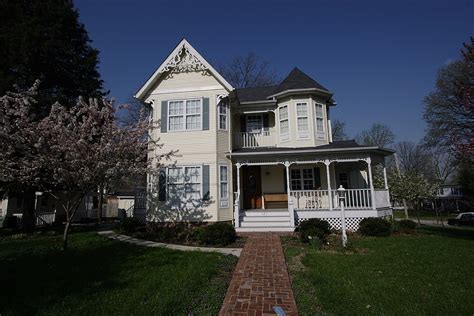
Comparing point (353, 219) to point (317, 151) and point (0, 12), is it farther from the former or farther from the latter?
point (0, 12)

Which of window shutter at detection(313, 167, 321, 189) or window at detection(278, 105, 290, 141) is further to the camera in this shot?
window at detection(278, 105, 290, 141)

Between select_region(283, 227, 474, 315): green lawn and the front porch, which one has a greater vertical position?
the front porch

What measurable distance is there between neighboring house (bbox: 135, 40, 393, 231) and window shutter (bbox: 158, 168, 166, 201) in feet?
0.17

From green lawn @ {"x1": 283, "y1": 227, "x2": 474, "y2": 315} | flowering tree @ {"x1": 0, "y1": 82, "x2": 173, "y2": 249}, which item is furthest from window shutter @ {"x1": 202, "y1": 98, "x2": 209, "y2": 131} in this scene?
green lawn @ {"x1": 283, "y1": 227, "x2": 474, "y2": 315}

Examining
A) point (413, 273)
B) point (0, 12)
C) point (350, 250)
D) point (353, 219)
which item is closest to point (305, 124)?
point (353, 219)

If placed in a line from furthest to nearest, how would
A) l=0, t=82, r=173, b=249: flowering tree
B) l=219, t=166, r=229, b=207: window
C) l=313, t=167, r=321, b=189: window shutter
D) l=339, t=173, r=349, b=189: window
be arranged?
l=339, t=173, r=349, b=189: window, l=313, t=167, r=321, b=189: window shutter, l=219, t=166, r=229, b=207: window, l=0, t=82, r=173, b=249: flowering tree

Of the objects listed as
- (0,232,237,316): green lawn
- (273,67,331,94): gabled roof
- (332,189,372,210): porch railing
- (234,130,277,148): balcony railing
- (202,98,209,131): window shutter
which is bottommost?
(0,232,237,316): green lawn

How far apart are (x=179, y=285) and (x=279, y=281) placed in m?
2.24

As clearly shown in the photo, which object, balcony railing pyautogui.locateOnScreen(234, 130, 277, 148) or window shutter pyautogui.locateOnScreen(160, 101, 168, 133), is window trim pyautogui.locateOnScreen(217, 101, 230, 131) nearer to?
balcony railing pyautogui.locateOnScreen(234, 130, 277, 148)

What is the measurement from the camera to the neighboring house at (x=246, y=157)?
13.4m

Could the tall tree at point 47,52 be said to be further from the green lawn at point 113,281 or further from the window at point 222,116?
the green lawn at point 113,281

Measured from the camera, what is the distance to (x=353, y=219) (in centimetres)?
1321

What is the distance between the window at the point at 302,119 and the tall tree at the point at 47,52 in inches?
538

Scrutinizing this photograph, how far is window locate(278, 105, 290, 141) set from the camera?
619 inches
